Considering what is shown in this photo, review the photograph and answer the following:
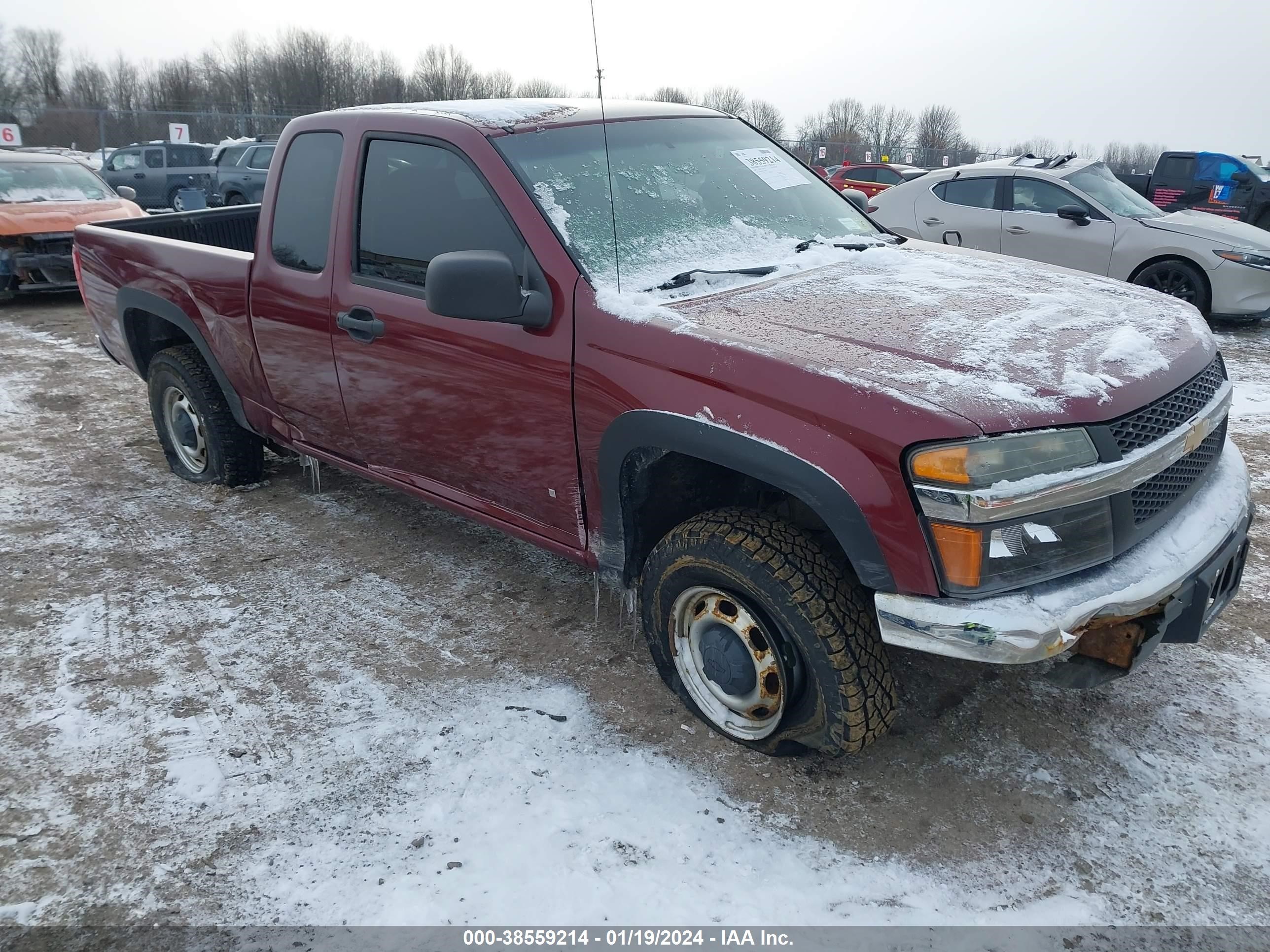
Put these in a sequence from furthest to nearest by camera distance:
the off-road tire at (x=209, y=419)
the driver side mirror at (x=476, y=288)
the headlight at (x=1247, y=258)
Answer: the headlight at (x=1247, y=258) → the off-road tire at (x=209, y=419) → the driver side mirror at (x=476, y=288)

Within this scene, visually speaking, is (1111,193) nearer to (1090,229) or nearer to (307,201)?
(1090,229)

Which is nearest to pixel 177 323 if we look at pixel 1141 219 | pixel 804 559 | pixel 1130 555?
pixel 804 559

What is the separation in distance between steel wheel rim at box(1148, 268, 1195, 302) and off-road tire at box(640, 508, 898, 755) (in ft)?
24.5

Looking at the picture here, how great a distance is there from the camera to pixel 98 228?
17.3 feet

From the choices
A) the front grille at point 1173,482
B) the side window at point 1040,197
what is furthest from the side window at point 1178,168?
the front grille at point 1173,482

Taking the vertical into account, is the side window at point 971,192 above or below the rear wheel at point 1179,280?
above

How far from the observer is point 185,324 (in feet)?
14.9

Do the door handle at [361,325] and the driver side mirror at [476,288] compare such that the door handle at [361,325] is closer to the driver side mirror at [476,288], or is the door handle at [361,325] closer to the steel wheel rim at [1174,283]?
the driver side mirror at [476,288]

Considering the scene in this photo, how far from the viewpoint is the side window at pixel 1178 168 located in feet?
44.9

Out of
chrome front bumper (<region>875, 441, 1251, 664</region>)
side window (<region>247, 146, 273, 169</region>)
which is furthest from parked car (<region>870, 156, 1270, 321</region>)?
side window (<region>247, 146, 273, 169</region>)

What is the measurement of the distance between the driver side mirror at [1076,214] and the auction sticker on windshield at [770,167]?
6.05m

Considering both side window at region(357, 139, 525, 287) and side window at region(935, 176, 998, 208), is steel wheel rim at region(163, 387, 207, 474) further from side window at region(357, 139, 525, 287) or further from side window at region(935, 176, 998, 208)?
side window at region(935, 176, 998, 208)

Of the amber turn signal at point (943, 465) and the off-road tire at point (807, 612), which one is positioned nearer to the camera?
the amber turn signal at point (943, 465)

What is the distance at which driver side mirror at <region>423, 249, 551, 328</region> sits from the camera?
268cm
